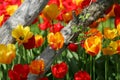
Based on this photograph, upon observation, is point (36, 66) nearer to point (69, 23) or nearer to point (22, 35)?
point (22, 35)

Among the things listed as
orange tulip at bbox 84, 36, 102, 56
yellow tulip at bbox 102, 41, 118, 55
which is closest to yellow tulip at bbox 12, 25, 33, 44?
orange tulip at bbox 84, 36, 102, 56

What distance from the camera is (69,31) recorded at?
283cm

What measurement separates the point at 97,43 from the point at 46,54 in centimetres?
47

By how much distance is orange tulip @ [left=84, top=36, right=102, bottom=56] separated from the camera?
2.54m

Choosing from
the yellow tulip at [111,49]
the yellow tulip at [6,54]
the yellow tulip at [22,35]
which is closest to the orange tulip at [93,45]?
the yellow tulip at [111,49]

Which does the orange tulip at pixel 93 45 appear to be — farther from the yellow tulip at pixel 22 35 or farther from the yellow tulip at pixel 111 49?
the yellow tulip at pixel 22 35

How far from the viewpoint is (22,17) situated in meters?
3.21

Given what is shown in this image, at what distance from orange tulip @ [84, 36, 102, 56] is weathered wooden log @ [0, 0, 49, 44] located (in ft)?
2.15

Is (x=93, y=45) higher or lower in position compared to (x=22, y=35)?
lower

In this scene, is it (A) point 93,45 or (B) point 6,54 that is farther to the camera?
(A) point 93,45

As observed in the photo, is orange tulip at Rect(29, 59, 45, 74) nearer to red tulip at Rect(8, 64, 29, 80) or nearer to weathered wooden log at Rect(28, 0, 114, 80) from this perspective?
red tulip at Rect(8, 64, 29, 80)

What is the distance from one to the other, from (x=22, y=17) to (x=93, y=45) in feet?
2.86

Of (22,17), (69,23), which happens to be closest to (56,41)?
(69,23)

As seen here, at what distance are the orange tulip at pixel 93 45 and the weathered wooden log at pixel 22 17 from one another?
65 cm
